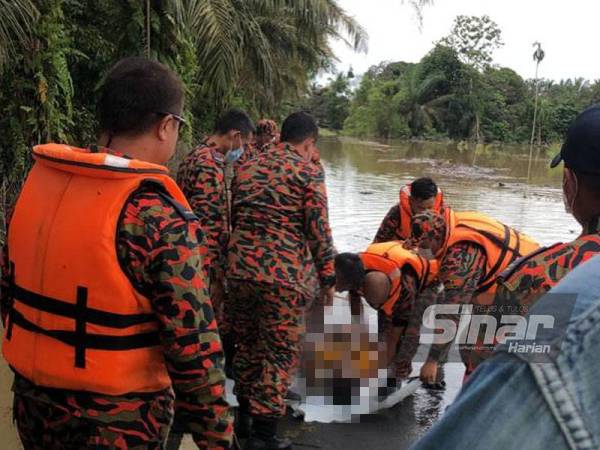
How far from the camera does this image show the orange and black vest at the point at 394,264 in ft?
13.5

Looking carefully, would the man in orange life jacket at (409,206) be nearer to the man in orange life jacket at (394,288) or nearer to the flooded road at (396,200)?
the man in orange life jacket at (394,288)

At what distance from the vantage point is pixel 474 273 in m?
3.26

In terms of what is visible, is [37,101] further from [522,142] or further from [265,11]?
[522,142]

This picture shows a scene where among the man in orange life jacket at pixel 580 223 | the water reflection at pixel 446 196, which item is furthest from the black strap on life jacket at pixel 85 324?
the water reflection at pixel 446 196

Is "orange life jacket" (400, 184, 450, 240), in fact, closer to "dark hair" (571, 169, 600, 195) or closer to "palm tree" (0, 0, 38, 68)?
"dark hair" (571, 169, 600, 195)

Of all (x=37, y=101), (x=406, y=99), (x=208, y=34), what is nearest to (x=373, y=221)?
(x=208, y=34)

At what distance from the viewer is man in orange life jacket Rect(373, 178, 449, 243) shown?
466 centimetres

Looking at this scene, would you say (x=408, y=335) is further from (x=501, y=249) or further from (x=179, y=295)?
(x=179, y=295)

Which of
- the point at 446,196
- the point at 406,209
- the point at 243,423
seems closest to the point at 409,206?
the point at 406,209

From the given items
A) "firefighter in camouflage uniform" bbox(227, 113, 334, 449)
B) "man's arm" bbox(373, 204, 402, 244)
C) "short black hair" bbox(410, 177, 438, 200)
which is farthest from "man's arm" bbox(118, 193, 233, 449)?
"man's arm" bbox(373, 204, 402, 244)

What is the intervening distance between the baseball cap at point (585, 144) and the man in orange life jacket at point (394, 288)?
2493 millimetres

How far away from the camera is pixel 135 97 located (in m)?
1.77

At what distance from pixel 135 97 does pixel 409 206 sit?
345cm

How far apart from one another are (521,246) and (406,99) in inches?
2172
